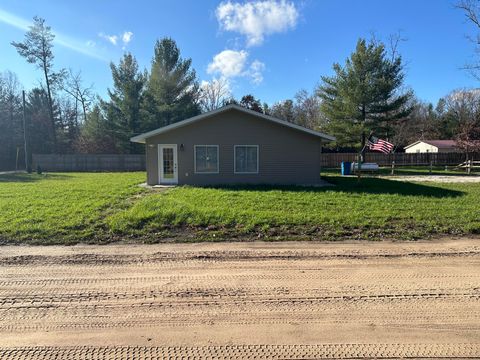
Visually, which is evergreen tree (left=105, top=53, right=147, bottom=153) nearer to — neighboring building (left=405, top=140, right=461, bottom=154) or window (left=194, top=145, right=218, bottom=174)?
window (left=194, top=145, right=218, bottom=174)

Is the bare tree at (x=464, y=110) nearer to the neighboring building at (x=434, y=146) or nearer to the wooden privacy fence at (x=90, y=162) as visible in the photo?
the neighboring building at (x=434, y=146)

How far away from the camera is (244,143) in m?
15.8

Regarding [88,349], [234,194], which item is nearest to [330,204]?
[234,194]

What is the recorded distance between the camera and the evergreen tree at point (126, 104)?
33.9 m

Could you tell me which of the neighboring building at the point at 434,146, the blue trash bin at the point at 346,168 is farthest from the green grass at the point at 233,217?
the neighboring building at the point at 434,146

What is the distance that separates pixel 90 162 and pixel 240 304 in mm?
32258

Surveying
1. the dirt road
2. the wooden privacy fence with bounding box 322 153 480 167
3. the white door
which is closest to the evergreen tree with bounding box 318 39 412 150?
the wooden privacy fence with bounding box 322 153 480 167

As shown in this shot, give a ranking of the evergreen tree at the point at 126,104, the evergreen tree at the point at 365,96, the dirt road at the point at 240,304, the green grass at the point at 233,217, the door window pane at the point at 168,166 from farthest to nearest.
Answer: the evergreen tree at the point at 126,104 → the evergreen tree at the point at 365,96 → the door window pane at the point at 168,166 → the green grass at the point at 233,217 → the dirt road at the point at 240,304

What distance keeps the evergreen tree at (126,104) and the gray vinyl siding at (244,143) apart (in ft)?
63.2

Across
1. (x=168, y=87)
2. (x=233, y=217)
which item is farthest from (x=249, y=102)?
(x=233, y=217)

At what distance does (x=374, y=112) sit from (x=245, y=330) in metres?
29.6

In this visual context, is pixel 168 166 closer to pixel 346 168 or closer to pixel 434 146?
pixel 346 168

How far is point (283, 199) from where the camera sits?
35.7 ft

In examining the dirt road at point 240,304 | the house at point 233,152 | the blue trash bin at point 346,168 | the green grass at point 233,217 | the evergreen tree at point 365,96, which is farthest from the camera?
the evergreen tree at point 365,96
